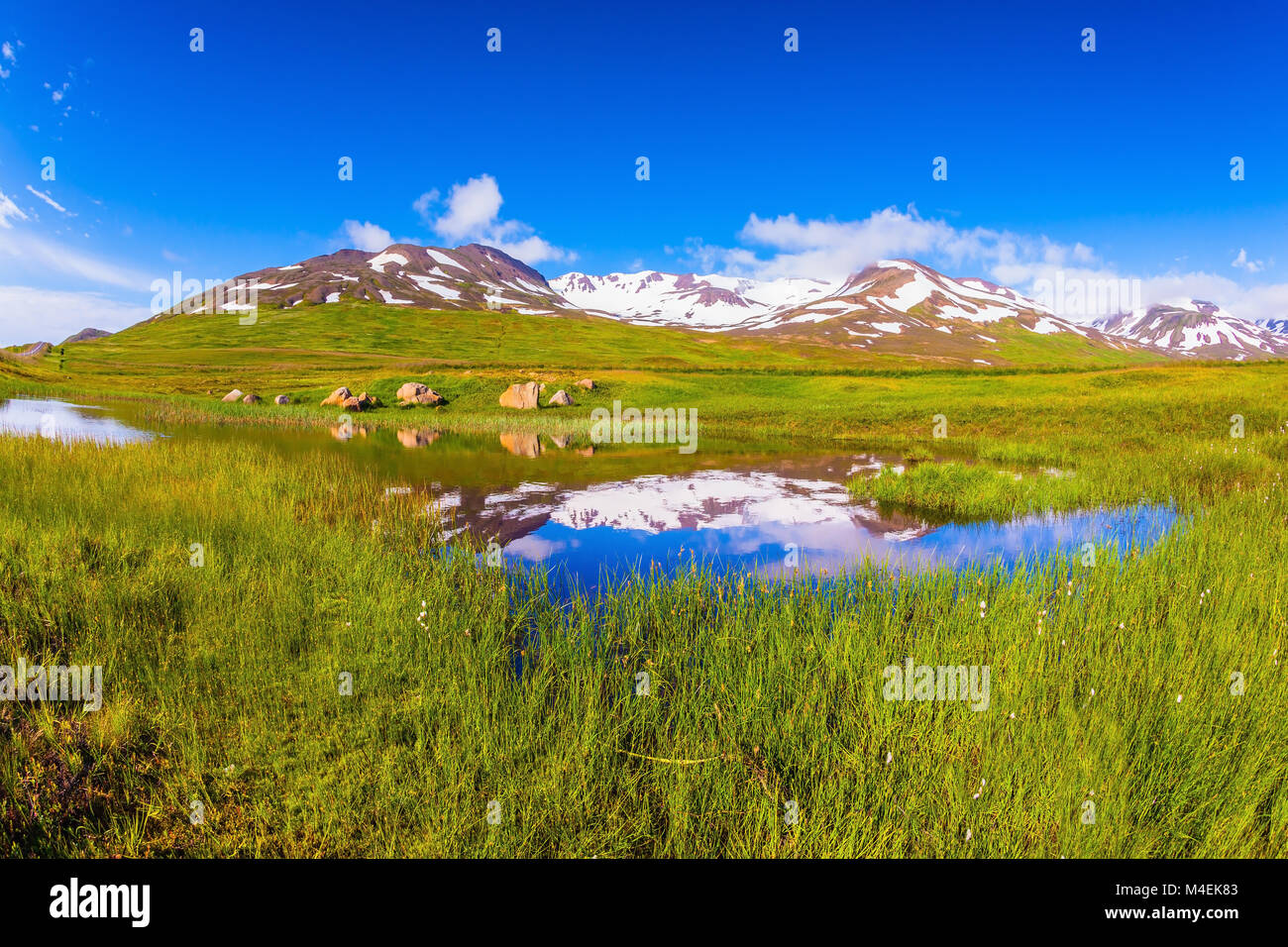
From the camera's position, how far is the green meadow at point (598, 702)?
155 inches

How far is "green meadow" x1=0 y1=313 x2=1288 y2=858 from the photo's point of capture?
3.94 metres

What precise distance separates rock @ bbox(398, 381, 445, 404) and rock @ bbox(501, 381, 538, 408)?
6403 millimetres

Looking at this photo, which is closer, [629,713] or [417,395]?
[629,713]

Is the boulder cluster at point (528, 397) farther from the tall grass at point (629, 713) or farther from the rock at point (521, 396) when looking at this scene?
the tall grass at point (629, 713)

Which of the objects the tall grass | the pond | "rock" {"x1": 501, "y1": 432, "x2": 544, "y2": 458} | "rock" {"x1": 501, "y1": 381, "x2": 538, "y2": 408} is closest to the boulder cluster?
"rock" {"x1": 501, "y1": 381, "x2": 538, "y2": 408}

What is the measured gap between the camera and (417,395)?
52219 mm

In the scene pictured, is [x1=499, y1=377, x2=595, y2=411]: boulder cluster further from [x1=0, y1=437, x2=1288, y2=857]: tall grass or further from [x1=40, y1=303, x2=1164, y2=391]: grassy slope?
[x1=0, y1=437, x2=1288, y2=857]: tall grass

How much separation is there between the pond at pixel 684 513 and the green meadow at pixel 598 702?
1756 millimetres

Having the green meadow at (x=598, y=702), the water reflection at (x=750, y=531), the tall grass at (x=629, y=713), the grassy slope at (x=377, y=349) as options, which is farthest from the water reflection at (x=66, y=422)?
the grassy slope at (x=377, y=349)

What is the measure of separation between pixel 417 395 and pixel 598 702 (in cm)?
5191

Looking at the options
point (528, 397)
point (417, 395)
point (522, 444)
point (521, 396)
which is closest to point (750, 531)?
point (522, 444)

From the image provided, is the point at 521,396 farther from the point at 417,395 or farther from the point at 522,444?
the point at 522,444
